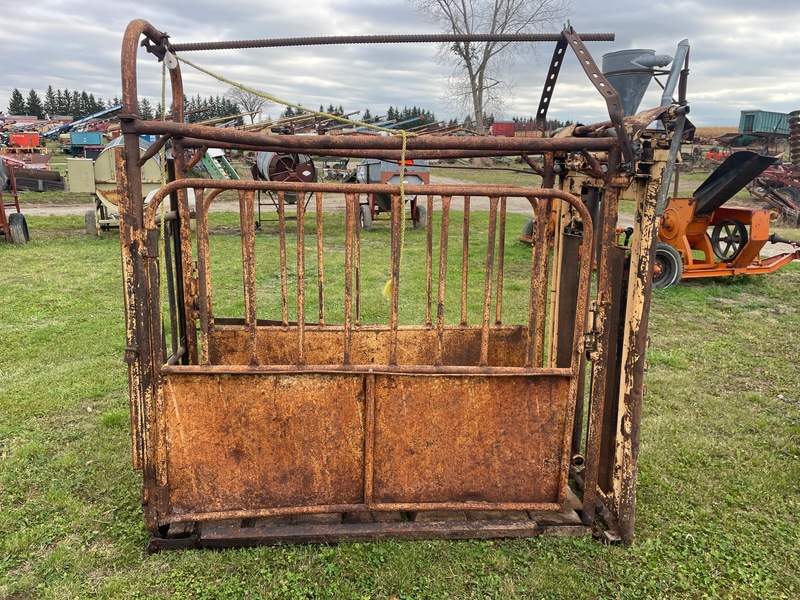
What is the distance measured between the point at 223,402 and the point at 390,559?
43.3 inches

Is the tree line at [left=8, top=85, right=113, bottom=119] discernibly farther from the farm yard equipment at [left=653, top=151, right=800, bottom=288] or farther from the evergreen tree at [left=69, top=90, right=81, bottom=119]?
the farm yard equipment at [left=653, top=151, right=800, bottom=288]

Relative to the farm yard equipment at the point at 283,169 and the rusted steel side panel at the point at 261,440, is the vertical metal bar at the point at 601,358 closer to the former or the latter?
the rusted steel side panel at the point at 261,440

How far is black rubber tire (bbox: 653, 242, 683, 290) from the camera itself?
27.0 feet

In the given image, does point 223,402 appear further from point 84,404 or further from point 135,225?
point 84,404

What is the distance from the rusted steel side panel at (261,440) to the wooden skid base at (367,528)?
117 mm

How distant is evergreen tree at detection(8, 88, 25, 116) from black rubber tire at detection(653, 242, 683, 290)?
7144 cm

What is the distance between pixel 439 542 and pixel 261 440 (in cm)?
103

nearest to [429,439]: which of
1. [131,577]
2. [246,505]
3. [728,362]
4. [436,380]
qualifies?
[436,380]

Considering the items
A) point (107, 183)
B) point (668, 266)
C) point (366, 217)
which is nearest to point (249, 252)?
point (668, 266)

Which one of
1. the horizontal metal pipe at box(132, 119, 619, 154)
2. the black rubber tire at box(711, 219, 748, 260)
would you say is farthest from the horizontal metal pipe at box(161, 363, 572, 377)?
the black rubber tire at box(711, 219, 748, 260)

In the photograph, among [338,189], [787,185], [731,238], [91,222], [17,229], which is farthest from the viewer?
[787,185]

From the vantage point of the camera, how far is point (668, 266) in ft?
27.5

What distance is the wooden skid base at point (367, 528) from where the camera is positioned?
2797mm

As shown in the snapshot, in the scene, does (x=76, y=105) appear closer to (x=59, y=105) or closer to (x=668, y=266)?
(x=59, y=105)
